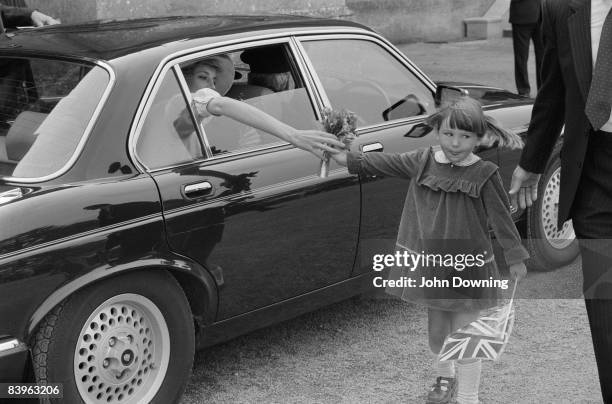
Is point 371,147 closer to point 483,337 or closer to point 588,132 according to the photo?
point 483,337

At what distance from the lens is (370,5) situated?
16.4m

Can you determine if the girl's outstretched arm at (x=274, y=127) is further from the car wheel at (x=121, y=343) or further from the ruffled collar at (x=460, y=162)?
the car wheel at (x=121, y=343)

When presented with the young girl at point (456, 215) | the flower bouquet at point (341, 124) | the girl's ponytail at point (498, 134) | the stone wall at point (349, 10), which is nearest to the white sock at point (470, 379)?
the young girl at point (456, 215)

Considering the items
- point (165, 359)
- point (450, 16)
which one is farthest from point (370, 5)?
point (165, 359)

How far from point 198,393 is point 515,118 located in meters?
2.55

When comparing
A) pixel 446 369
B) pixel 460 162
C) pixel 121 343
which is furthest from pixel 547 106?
pixel 121 343

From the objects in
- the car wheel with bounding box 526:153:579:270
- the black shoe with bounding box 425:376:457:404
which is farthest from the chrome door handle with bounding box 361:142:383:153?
the car wheel with bounding box 526:153:579:270

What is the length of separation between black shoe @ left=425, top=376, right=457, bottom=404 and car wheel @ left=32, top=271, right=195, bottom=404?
105cm

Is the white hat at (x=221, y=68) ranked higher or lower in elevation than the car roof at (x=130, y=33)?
lower

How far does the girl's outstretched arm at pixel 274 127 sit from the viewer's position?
402 cm

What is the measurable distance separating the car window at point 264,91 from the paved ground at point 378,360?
3.60 ft

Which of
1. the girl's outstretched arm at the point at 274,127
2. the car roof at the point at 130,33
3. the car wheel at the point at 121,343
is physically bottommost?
the car wheel at the point at 121,343

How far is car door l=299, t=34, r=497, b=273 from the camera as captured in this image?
4.90 metres

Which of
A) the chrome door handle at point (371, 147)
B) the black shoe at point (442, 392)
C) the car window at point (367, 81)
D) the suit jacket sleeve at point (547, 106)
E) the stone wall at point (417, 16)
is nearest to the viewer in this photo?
the suit jacket sleeve at point (547, 106)
